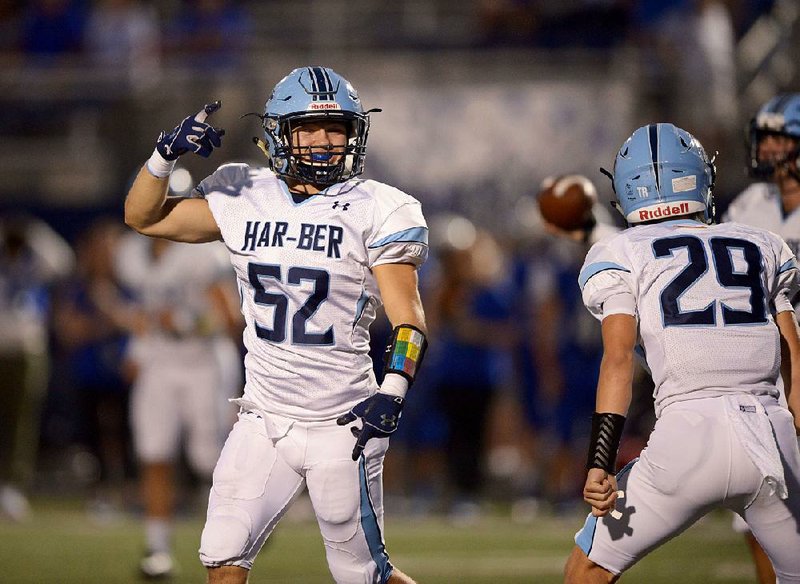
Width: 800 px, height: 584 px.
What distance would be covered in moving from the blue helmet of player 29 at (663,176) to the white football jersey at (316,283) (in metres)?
0.64

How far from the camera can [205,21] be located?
12227 millimetres

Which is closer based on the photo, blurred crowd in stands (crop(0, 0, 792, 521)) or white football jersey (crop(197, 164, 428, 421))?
white football jersey (crop(197, 164, 428, 421))

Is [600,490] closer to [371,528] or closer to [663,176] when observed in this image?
[371,528]

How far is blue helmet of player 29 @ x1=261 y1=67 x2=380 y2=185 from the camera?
4.15 m

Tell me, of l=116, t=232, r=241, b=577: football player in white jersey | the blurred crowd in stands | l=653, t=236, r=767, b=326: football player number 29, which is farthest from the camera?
the blurred crowd in stands

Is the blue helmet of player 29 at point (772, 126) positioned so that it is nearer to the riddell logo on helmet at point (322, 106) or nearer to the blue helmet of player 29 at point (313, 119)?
the blue helmet of player 29 at point (313, 119)

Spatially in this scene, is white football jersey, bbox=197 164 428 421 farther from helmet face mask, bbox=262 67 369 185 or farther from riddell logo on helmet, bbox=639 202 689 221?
riddell logo on helmet, bbox=639 202 689 221

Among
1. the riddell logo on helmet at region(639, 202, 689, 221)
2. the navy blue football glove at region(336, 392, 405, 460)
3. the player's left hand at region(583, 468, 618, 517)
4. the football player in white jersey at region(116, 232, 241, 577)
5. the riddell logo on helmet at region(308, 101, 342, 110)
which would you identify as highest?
the riddell logo on helmet at region(308, 101, 342, 110)

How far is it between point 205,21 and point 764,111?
804 cm

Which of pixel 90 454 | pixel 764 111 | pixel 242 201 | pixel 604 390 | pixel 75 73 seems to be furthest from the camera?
pixel 75 73

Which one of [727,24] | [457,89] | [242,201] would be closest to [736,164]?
[727,24]

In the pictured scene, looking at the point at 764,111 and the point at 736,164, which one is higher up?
the point at 764,111

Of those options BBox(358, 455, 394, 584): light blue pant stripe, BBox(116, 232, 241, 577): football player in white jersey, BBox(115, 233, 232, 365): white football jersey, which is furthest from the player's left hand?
BBox(115, 233, 232, 365): white football jersey

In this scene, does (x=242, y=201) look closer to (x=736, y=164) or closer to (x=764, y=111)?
(x=764, y=111)
